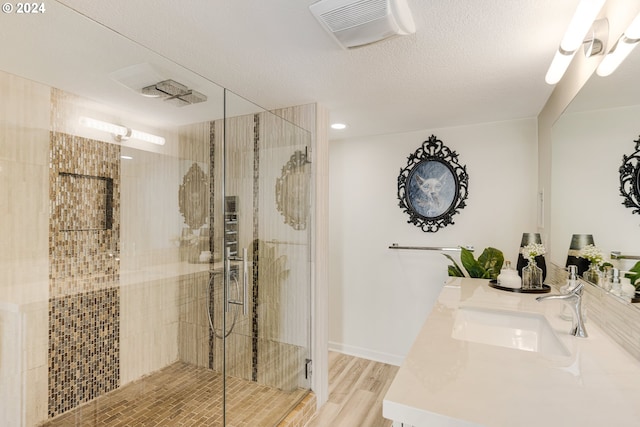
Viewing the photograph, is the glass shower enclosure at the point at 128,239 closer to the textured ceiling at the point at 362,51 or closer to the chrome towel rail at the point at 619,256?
the textured ceiling at the point at 362,51

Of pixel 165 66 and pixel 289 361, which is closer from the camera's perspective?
pixel 165 66

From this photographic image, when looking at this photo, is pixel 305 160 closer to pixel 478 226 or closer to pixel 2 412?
pixel 478 226

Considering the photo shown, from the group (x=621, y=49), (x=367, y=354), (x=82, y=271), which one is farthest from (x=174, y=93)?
(x=367, y=354)

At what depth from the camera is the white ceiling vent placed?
119 cm

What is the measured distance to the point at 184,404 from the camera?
5.34 ft

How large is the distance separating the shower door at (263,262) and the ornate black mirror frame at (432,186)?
3.64 feet

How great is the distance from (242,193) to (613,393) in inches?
69.1

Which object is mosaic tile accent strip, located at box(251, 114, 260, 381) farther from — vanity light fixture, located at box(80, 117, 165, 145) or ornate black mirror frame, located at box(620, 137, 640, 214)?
ornate black mirror frame, located at box(620, 137, 640, 214)

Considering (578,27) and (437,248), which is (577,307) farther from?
(437,248)

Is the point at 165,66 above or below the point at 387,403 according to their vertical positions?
above

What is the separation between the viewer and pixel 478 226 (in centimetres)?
281

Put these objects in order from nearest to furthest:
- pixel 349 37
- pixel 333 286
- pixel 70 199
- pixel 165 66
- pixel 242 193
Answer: pixel 70 199
pixel 349 37
pixel 165 66
pixel 242 193
pixel 333 286

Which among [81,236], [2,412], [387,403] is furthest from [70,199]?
[387,403]

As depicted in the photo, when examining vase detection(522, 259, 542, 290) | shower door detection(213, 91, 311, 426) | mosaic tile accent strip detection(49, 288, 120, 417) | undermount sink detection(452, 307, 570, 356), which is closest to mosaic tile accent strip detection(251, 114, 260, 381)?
shower door detection(213, 91, 311, 426)
